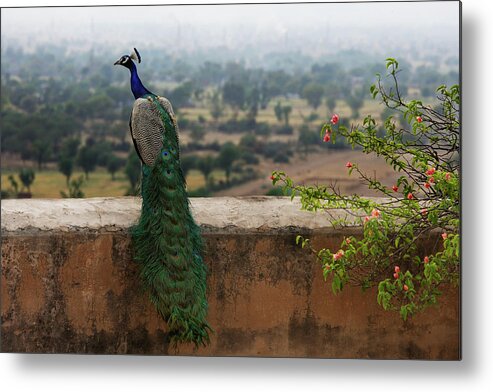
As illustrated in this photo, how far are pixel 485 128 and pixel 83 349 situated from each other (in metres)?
2.01

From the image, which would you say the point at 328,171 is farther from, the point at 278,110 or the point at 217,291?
the point at 217,291

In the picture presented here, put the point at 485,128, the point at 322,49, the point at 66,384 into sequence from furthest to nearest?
the point at 322,49 → the point at 66,384 → the point at 485,128

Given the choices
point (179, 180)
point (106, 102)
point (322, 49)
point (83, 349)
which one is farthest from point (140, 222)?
point (322, 49)

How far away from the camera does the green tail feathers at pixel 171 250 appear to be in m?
4.50

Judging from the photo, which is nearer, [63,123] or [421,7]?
[421,7]

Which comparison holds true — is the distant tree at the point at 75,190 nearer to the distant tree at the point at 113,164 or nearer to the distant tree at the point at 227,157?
the distant tree at the point at 113,164

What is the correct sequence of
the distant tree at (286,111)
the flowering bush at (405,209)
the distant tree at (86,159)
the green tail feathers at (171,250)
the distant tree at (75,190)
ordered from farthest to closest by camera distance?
the distant tree at (286,111) < the distant tree at (86,159) < the distant tree at (75,190) < the green tail feathers at (171,250) < the flowering bush at (405,209)

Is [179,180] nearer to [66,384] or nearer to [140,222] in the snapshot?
[140,222]

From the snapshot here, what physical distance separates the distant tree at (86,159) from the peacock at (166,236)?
854 mm

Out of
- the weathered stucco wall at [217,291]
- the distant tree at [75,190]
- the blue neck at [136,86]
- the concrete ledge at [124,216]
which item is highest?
the blue neck at [136,86]

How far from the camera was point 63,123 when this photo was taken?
5.20m

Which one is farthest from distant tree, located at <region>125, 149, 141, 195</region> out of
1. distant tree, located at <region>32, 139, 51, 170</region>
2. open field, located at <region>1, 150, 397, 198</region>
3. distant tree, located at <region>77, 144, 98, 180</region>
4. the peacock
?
the peacock

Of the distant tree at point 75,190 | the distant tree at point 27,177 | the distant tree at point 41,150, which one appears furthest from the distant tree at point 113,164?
the distant tree at point 27,177

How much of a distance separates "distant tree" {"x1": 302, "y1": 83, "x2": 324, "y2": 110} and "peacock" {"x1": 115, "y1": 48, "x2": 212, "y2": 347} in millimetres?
1179
